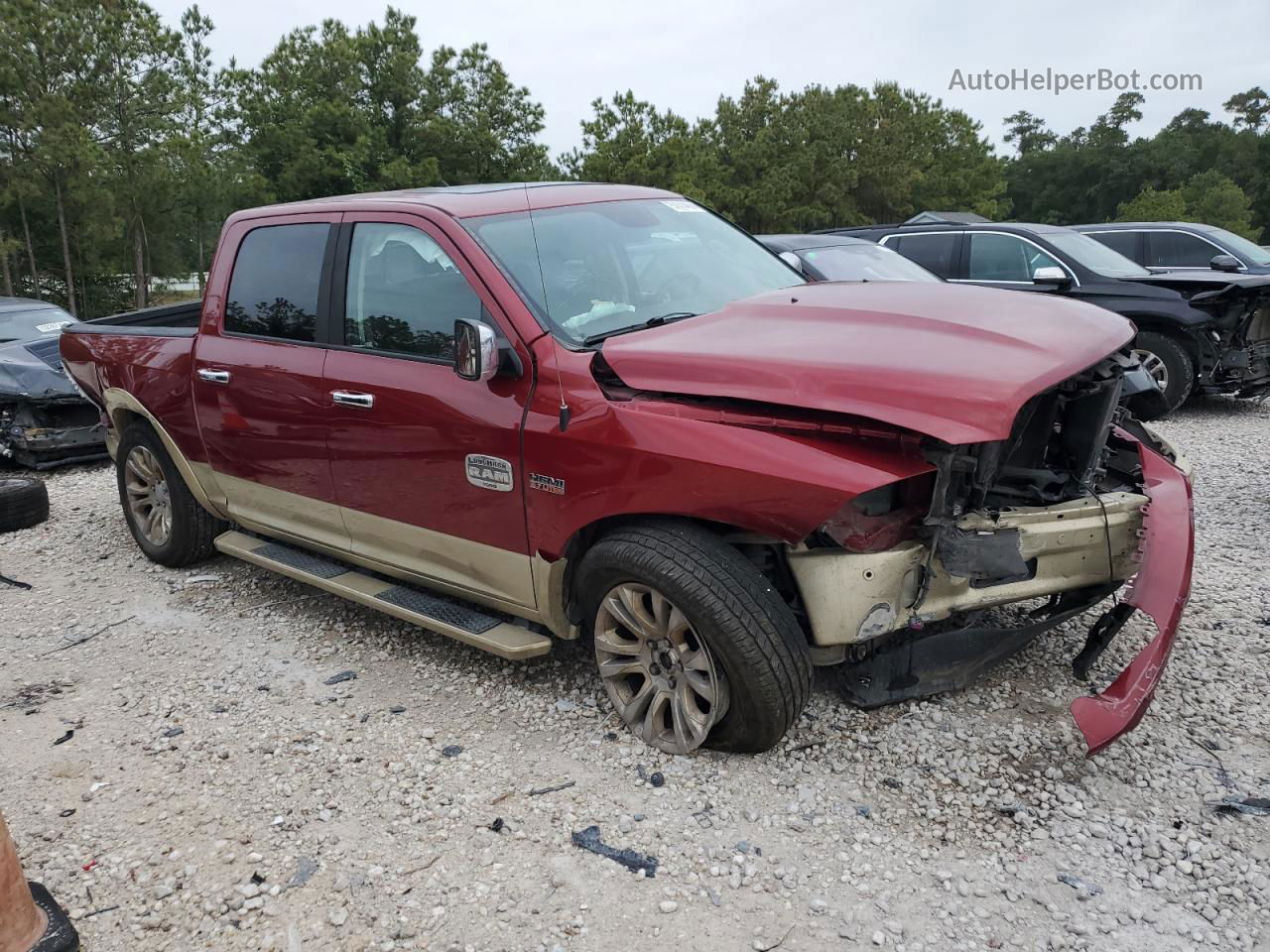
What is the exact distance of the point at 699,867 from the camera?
2814mm

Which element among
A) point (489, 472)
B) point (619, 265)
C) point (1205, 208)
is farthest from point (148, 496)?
point (1205, 208)

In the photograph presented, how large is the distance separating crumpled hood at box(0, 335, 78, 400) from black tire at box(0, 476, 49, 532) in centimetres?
162

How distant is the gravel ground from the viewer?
2.61 meters

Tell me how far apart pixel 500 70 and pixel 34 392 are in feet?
86.3

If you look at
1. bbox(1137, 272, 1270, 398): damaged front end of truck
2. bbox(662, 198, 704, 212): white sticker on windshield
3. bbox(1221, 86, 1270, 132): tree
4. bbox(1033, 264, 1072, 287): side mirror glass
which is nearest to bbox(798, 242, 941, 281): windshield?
bbox(1033, 264, 1072, 287): side mirror glass

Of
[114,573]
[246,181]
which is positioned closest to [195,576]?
[114,573]

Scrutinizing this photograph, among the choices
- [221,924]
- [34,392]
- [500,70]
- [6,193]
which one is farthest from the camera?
[500,70]

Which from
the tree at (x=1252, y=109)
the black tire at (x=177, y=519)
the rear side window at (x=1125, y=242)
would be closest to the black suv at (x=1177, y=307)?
the rear side window at (x=1125, y=242)

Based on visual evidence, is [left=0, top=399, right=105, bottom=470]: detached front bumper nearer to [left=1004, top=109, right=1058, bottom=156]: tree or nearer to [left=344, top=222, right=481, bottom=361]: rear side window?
[left=344, top=222, right=481, bottom=361]: rear side window

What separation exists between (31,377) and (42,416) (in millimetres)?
342

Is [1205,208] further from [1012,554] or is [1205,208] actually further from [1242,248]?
[1012,554]

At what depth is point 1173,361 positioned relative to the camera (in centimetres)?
835

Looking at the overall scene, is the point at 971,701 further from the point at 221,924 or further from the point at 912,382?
the point at 221,924

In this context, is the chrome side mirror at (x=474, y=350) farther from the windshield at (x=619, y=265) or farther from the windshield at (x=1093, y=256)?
the windshield at (x=1093, y=256)
